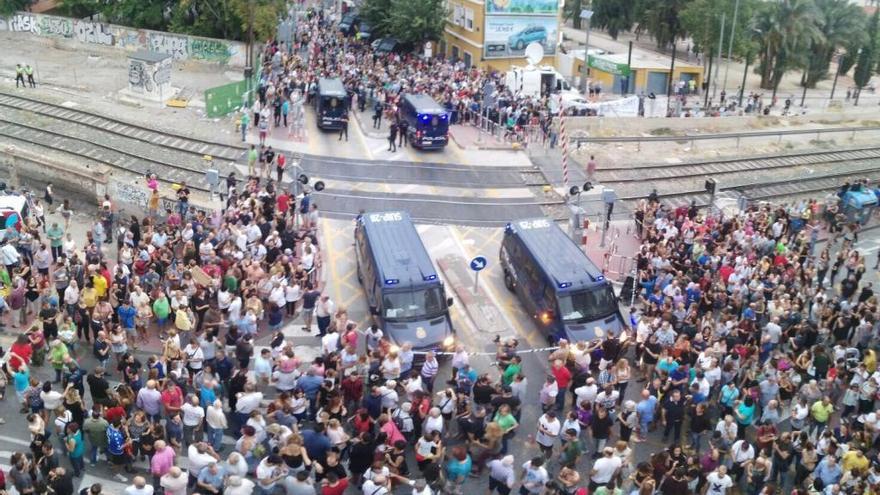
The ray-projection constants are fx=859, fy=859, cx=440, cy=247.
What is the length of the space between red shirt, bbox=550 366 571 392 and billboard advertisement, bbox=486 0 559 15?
38940 mm

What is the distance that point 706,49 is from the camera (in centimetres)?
6125

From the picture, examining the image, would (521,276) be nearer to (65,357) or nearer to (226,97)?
(65,357)

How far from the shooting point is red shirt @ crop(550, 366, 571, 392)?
17.9 meters

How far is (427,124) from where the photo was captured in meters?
35.9

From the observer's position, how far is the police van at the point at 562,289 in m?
20.6

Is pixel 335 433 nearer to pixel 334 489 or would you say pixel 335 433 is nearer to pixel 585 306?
pixel 334 489

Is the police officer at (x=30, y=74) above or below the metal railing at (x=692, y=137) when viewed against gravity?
above

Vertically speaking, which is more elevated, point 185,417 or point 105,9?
point 105,9

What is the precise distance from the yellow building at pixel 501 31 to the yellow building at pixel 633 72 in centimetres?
460

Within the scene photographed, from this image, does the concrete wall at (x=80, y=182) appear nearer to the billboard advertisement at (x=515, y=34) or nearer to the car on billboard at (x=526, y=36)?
the billboard advertisement at (x=515, y=34)

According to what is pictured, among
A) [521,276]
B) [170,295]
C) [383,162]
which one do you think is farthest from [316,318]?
[383,162]

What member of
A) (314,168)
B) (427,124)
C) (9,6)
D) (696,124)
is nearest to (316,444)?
(314,168)

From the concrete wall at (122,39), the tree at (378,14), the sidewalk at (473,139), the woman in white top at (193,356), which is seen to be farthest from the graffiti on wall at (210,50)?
the woman in white top at (193,356)

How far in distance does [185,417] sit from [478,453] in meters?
5.46
